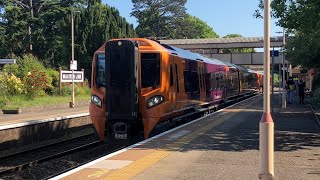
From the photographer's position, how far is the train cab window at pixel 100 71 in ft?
44.6

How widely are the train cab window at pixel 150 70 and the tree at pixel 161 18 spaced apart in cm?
8445

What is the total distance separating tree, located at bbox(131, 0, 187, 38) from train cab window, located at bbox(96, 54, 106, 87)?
84.2 metres

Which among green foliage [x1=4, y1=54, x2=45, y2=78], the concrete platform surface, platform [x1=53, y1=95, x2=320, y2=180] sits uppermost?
green foliage [x1=4, y1=54, x2=45, y2=78]

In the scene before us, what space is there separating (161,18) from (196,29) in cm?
1399

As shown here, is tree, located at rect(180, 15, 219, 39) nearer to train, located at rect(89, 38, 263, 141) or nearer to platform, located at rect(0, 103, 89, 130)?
platform, located at rect(0, 103, 89, 130)

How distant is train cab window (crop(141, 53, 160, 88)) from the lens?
13398mm

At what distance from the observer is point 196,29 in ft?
366

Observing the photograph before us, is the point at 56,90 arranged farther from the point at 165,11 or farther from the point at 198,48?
the point at 165,11

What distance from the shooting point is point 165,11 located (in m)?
101

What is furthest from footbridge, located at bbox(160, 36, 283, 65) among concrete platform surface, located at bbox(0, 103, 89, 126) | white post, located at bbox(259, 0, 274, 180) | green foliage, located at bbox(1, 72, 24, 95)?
white post, located at bbox(259, 0, 274, 180)

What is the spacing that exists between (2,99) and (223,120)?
51.6 ft

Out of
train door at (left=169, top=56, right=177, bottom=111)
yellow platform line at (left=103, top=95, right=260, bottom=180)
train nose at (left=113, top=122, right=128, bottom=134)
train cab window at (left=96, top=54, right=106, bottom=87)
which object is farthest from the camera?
train door at (left=169, top=56, right=177, bottom=111)

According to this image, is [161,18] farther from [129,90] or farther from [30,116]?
[129,90]

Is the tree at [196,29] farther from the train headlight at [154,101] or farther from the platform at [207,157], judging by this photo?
the train headlight at [154,101]
